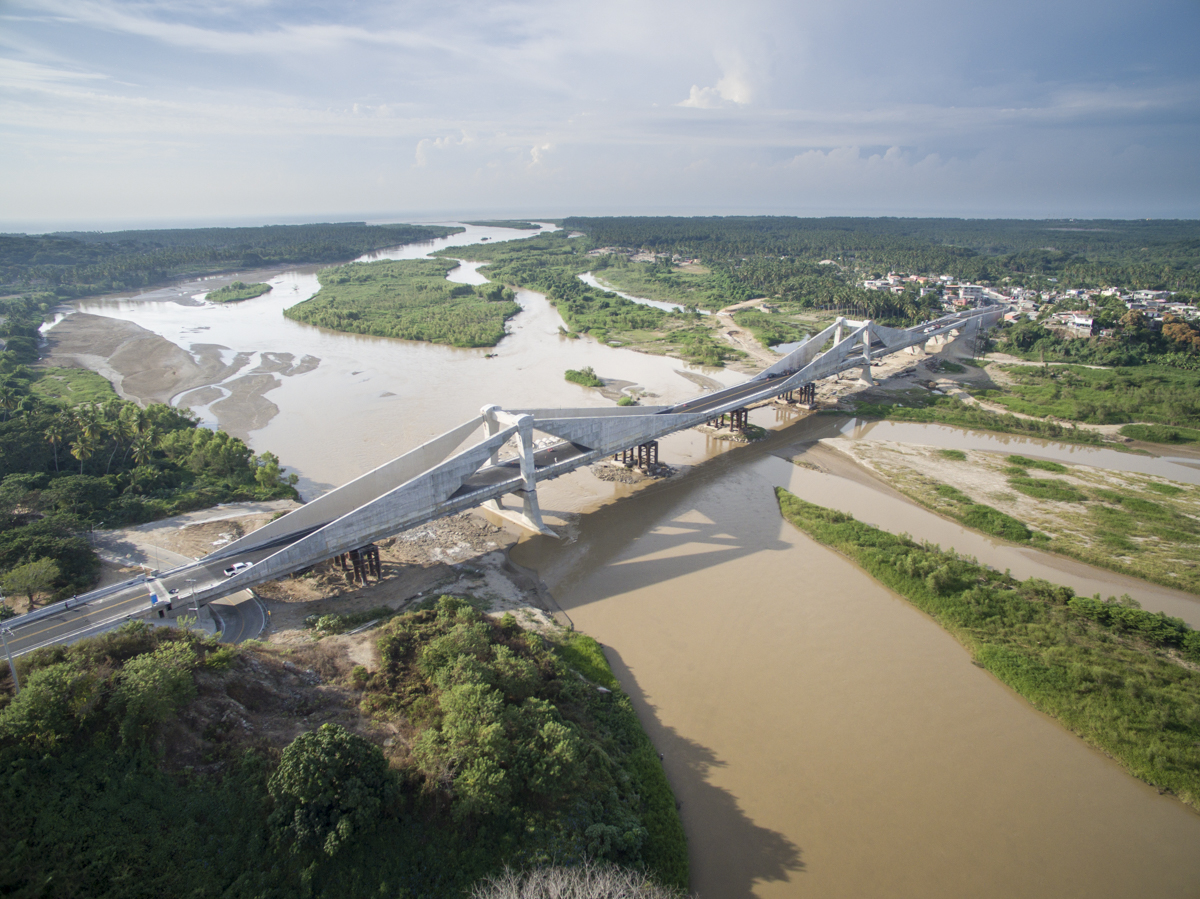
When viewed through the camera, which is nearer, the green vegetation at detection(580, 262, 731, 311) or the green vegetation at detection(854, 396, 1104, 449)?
the green vegetation at detection(854, 396, 1104, 449)

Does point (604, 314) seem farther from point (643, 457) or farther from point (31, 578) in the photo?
point (31, 578)

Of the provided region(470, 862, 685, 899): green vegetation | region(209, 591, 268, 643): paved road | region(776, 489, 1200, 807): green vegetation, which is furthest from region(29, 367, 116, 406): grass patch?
region(776, 489, 1200, 807): green vegetation

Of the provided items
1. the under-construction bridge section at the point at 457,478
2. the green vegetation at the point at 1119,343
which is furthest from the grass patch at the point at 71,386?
the green vegetation at the point at 1119,343

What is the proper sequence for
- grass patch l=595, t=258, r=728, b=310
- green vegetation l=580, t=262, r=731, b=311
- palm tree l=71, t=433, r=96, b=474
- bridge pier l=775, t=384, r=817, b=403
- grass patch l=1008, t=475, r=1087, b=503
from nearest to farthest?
palm tree l=71, t=433, r=96, b=474, grass patch l=1008, t=475, r=1087, b=503, bridge pier l=775, t=384, r=817, b=403, grass patch l=595, t=258, r=728, b=310, green vegetation l=580, t=262, r=731, b=311

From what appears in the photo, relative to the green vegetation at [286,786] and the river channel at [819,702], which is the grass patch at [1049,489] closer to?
the river channel at [819,702]

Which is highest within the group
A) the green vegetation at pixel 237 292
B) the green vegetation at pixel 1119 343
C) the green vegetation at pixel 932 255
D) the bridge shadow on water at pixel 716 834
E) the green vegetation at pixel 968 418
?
the green vegetation at pixel 932 255

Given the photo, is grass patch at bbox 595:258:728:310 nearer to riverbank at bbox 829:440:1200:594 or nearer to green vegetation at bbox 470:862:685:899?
riverbank at bbox 829:440:1200:594
